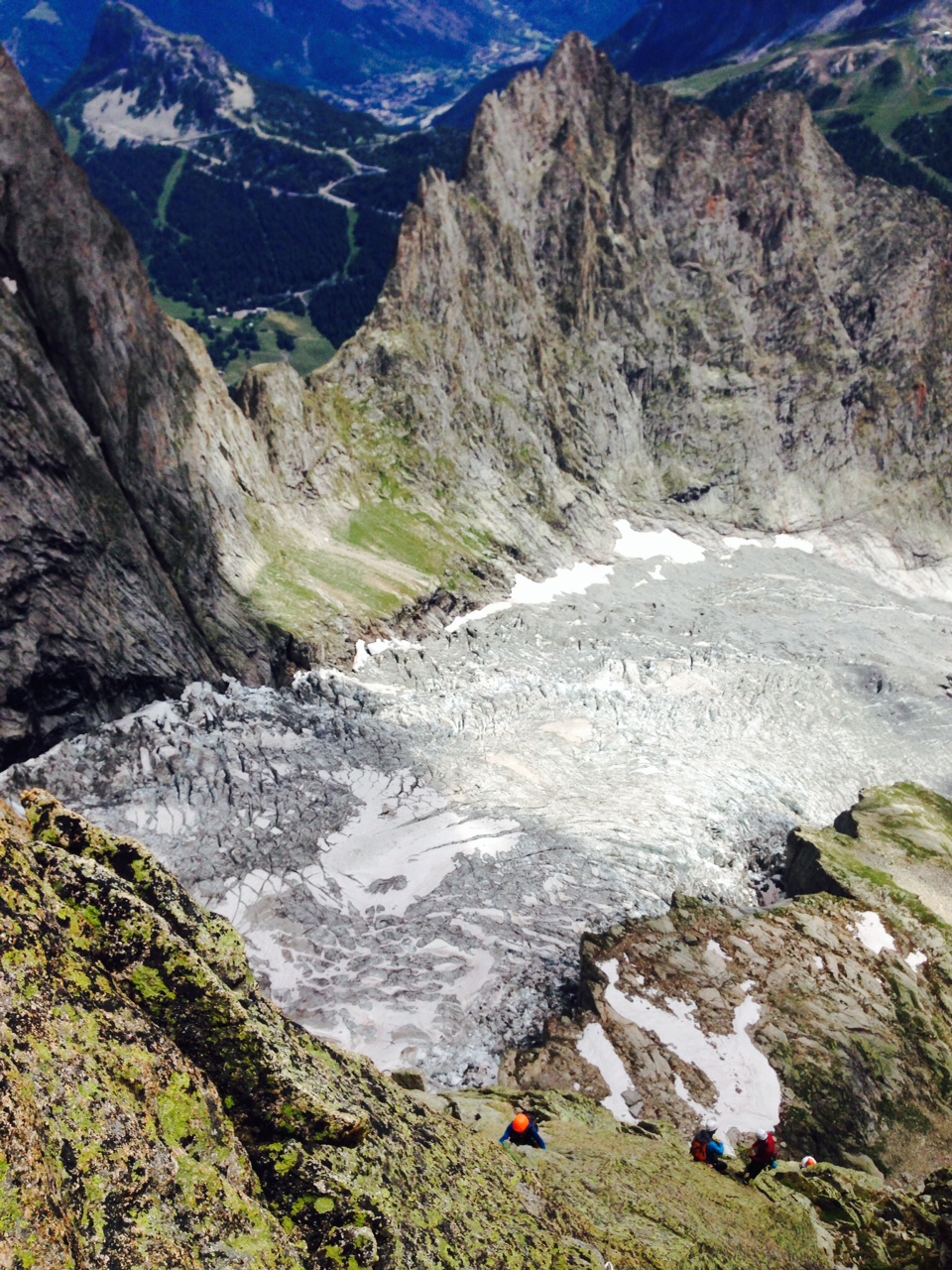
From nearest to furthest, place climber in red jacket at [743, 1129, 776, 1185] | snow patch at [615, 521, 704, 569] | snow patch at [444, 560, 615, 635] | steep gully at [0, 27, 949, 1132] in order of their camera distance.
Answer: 1. climber in red jacket at [743, 1129, 776, 1185]
2. steep gully at [0, 27, 949, 1132]
3. snow patch at [444, 560, 615, 635]
4. snow patch at [615, 521, 704, 569]

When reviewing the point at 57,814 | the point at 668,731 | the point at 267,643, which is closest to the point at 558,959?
the point at 668,731

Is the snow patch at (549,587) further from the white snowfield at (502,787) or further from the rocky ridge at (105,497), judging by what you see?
the rocky ridge at (105,497)

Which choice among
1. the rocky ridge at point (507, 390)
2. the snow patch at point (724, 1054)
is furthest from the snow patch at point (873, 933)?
the rocky ridge at point (507, 390)

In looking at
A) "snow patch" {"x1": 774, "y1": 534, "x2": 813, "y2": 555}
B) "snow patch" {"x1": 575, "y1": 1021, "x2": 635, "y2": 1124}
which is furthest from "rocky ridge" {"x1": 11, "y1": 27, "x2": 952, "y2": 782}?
"snow patch" {"x1": 575, "y1": 1021, "x2": 635, "y2": 1124}

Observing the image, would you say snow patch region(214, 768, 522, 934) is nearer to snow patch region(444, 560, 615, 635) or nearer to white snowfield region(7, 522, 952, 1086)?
white snowfield region(7, 522, 952, 1086)

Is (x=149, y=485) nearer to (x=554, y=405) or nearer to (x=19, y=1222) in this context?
(x=554, y=405)

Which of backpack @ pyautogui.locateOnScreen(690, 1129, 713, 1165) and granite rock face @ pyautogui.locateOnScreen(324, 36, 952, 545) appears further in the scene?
granite rock face @ pyautogui.locateOnScreen(324, 36, 952, 545)
